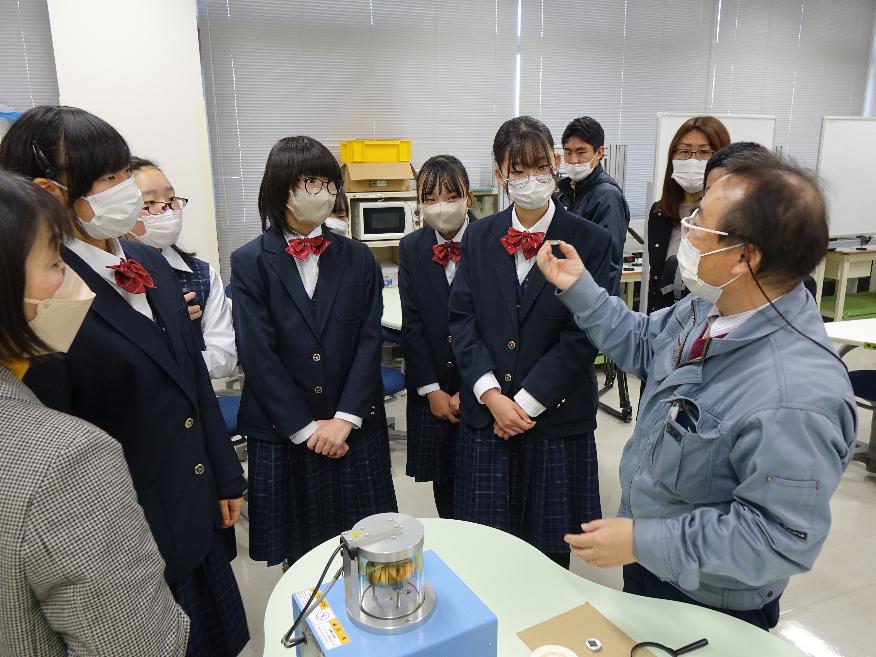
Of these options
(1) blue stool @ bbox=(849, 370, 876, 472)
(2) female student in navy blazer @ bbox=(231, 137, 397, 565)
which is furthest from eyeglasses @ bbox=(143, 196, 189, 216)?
(1) blue stool @ bbox=(849, 370, 876, 472)

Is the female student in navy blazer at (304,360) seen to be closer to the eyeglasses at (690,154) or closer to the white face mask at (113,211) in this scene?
the white face mask at (113,211)

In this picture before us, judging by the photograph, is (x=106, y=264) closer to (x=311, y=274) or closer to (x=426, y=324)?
(x=311, y=274)

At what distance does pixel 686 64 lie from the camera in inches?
213

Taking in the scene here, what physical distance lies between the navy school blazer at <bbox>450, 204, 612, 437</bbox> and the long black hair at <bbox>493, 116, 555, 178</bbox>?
0.17 metres

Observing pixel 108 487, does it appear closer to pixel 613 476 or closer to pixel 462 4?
pixel 613 476

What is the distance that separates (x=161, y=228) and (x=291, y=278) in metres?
0.59

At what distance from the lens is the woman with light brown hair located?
2365 millimetres

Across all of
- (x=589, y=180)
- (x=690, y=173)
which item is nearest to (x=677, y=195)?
(x=690, y=173)

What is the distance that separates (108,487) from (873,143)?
6779 millimetres

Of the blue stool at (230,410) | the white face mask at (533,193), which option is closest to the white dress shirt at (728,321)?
the white face mask at (533,193)

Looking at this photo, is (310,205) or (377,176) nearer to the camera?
(310,205)

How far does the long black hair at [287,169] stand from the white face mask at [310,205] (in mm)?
32

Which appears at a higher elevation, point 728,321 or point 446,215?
point 446,215

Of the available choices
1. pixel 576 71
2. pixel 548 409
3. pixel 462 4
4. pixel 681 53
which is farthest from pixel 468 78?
pixel 548 409
